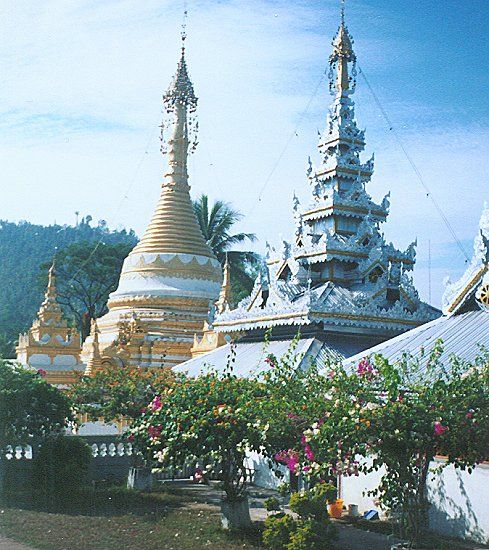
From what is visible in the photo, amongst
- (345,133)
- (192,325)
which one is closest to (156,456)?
(345,133)

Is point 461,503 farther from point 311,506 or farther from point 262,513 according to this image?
point 262,513

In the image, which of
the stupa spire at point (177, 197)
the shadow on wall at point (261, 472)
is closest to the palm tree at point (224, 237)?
the stupa spire at point (177, 197)

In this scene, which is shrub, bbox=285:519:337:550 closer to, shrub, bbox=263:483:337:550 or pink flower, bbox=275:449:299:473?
shrub, bbox=263:483:337:550

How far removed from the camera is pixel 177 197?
129 feet

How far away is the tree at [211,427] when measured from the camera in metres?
12.1

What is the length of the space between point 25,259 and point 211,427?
9317cm

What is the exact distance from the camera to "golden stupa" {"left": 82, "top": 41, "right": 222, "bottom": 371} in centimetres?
3281

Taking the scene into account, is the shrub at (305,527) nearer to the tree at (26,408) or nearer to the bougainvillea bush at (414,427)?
the bougainvillea bush at (414,427)

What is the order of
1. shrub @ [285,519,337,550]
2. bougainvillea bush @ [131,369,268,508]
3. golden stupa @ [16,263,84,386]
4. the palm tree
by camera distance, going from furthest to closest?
1. the palm tree
2. golden stupa @ [16,263,84,386]
3. bougainvillea bush @ [131,369,268,508]
4. shrub @ [285,519,337,550]

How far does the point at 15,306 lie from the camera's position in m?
81.2

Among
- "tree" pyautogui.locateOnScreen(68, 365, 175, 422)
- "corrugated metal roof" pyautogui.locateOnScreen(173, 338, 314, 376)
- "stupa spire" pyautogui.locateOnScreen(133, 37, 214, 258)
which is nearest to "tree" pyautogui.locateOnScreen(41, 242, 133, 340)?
"stupa spire" pyautogui.locateOnScreen(133, 37, 214, 258)

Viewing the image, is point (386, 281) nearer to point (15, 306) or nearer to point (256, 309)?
point (256, 309)

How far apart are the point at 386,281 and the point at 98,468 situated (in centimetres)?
905

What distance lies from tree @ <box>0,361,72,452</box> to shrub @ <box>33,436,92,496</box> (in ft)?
1.19
